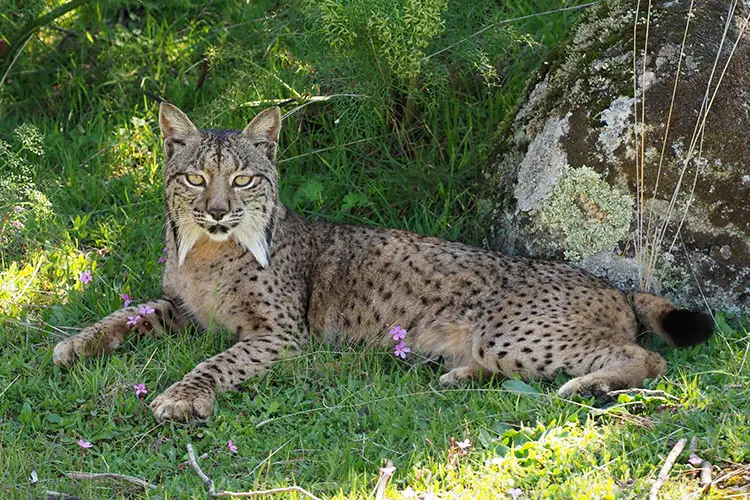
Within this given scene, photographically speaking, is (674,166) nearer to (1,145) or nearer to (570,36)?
(570,36)

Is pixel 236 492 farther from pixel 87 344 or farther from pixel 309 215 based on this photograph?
pixel 309 215

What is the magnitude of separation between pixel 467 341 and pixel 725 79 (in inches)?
75.2

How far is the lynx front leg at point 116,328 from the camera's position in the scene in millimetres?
5121

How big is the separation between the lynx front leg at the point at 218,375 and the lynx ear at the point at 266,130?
1.01m

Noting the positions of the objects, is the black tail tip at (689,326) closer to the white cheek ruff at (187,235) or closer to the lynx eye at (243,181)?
the lynx eye at (243,181)

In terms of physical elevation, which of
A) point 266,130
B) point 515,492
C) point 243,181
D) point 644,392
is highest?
point 266,130

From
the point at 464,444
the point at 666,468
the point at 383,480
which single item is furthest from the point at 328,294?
the point at 666,468

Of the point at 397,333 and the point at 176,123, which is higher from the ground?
the point at 176,123

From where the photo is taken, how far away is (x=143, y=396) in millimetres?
4824

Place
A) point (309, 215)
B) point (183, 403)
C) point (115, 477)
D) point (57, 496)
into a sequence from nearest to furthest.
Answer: point (57, 496) → point (115, 477) → point (183, 403) → point (309, 215)

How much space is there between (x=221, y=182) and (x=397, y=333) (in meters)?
1.17

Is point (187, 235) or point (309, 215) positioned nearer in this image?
point (187, 235)

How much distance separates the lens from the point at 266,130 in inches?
218

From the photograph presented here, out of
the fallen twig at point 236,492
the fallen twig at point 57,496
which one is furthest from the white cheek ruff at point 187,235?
the fallen twig at point 57,496
